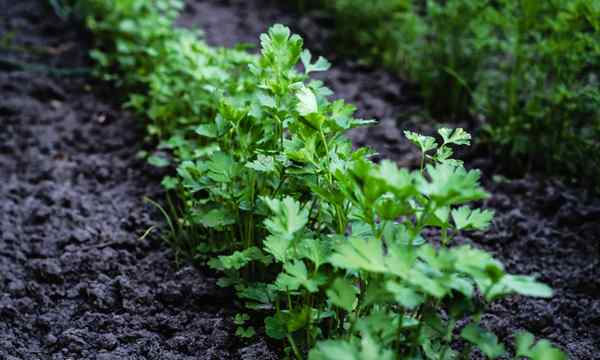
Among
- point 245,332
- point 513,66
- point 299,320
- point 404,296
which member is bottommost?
point 245,332

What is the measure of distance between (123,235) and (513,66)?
1818 millimetres

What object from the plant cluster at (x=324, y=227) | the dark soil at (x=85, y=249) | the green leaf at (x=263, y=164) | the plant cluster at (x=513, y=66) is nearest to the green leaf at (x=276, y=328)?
the plant cluster at (x=324, y=227)

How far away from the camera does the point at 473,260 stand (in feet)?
3.91

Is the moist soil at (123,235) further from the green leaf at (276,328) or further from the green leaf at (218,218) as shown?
the green leaf at (218,218)

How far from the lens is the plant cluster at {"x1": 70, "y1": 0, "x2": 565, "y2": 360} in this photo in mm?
1220

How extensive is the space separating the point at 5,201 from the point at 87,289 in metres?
0.68

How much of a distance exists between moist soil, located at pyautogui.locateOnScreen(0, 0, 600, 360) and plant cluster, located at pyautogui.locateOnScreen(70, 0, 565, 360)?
0.13 metres

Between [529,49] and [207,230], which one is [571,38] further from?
[207,230]

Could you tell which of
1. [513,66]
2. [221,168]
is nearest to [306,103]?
[221,168]

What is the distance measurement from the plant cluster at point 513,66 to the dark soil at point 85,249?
4.34 ft

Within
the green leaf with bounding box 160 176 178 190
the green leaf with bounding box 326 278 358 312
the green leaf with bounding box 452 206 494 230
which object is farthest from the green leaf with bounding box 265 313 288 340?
the green leaf with bounding box 160 176 178 190

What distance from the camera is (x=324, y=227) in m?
1.89

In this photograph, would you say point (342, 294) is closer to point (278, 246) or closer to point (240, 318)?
point (278, 246)

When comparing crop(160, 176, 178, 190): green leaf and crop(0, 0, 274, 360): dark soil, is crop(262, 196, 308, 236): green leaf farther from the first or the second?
crop(160, 176, 178, 190): green leaf
